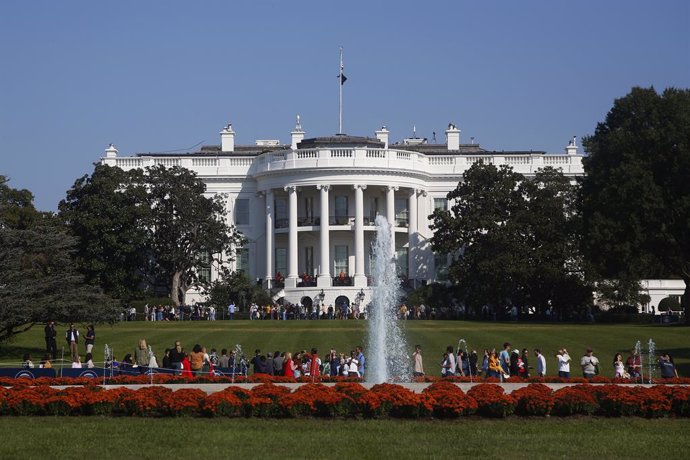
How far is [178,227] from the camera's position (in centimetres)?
7838

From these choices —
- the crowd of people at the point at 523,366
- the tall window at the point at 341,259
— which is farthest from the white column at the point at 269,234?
the crowd of people at the point at 523,366

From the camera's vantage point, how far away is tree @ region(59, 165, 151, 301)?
73.4 metres

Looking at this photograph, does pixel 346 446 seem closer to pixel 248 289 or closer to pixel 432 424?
pixel 432 424

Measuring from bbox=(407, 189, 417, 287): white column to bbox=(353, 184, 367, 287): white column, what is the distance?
3.88m

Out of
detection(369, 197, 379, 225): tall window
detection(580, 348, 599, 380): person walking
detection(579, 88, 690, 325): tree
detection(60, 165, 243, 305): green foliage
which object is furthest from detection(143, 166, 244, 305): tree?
detection(580, 348, 599, 380): person walking

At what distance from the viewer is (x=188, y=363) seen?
1415 inches

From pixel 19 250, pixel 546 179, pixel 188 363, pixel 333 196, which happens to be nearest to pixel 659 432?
pixel 188 363

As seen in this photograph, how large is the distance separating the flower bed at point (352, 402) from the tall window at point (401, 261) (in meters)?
63.0

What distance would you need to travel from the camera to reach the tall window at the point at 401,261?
8962 cm

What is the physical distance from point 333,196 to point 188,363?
5575cm

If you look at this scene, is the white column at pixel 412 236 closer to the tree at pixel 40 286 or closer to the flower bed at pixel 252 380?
the tree at pixel 40 286

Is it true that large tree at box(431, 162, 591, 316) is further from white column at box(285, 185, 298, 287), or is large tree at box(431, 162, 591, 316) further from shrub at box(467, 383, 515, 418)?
shrub at box(467, 383, 515, 418)

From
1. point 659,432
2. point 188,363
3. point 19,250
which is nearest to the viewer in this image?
point 659,432

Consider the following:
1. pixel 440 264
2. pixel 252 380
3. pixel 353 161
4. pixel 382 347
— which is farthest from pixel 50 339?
pixel 440 264
